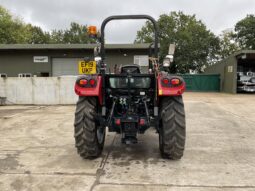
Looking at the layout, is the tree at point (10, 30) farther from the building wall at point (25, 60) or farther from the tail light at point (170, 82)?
the tail light at point (170, 82)

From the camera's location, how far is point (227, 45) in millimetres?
Answer: 42281

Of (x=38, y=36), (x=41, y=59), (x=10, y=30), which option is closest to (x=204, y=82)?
(x=41, y=59)

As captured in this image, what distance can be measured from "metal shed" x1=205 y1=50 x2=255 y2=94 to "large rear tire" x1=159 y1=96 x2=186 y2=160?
1828 centimetres

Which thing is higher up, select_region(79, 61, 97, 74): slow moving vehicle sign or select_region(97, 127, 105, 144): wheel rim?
select_region(79, 61, 97, 74): slow moving vehicle sign

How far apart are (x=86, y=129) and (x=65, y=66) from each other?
16672 millimetres

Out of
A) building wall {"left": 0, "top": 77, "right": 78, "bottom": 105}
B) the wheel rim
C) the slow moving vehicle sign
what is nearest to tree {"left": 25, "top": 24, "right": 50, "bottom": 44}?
building wall {"left": 0, "top": 77, "right": 78, "bottom": 105}

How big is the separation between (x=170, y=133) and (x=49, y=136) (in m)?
3.33

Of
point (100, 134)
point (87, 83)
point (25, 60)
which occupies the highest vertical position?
point (25, 60)

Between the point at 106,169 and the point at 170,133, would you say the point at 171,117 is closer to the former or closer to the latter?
the point at 170,133

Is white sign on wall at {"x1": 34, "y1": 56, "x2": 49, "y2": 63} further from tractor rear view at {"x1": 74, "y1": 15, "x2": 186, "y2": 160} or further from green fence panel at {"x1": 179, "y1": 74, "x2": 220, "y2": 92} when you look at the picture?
tractor rear view at {"x1": 74, "y1": 15, "x2": 186, "y2": 160}

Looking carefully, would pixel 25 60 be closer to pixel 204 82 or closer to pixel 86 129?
pixel 204 82

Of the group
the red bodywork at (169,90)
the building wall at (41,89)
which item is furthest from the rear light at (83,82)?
the building wall at (41,89)

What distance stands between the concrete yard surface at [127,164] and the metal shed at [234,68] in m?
16.7

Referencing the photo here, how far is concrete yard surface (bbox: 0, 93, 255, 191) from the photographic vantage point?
3695 millimetres
